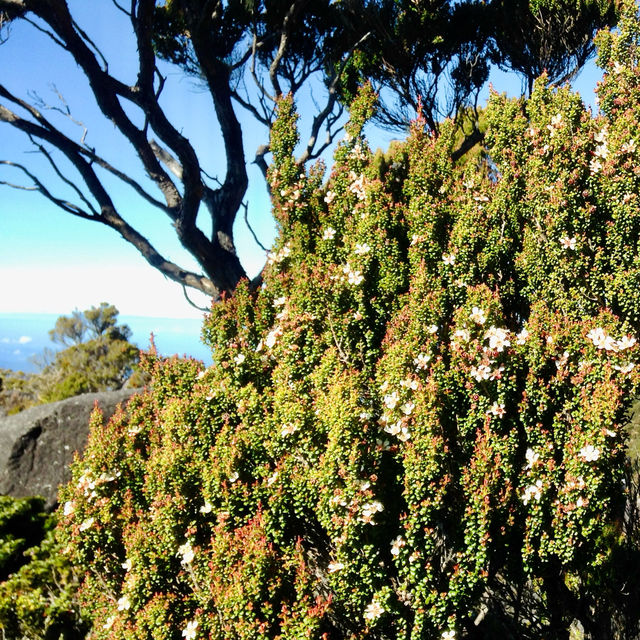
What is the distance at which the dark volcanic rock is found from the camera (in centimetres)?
860

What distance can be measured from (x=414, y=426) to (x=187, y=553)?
86.1 inches

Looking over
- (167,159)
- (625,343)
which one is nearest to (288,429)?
(625,343)

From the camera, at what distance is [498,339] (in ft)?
14.2

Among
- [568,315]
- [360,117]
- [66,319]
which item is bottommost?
[568,315]

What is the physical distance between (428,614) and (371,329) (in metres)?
2.49

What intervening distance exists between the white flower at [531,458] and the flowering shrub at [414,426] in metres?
0.06

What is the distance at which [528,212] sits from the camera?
17.5 ft

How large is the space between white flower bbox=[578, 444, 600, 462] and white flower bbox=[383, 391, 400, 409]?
1.33 metres

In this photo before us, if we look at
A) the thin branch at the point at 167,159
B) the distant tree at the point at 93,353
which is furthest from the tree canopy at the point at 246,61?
the distant tree at the point at 93,353

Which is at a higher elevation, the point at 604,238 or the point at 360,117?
the point at 360,117

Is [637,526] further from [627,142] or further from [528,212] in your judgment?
[627,142]

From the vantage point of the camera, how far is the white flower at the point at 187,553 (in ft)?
15.1

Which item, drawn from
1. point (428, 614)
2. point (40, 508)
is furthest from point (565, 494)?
point (40, 508)

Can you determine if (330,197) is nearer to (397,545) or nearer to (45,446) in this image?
(397,545)
